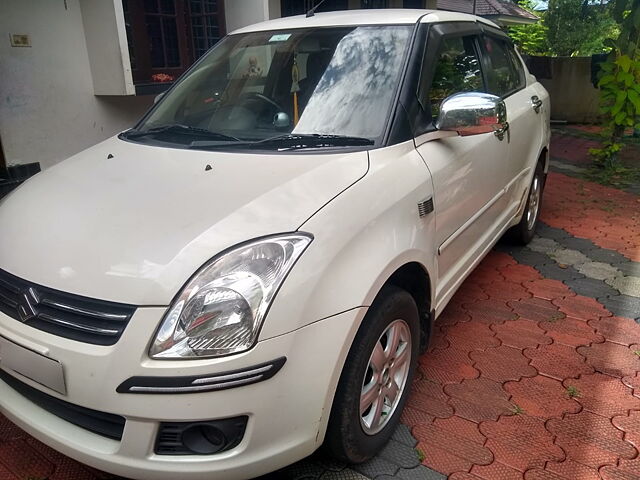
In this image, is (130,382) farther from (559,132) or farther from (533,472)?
(559,132)

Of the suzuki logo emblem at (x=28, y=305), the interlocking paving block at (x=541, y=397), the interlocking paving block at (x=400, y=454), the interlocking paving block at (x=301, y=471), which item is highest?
the suzuki logo emblem at (x=28, y=305)

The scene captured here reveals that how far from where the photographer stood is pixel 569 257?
166 inches

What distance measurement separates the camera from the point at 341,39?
2.67 metres

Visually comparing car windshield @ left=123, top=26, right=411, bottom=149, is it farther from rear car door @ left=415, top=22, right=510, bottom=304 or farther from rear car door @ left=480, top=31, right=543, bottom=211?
rear car door @ left=480, top=31, right=543, bottom=211

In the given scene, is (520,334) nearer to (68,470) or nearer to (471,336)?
(471,336)

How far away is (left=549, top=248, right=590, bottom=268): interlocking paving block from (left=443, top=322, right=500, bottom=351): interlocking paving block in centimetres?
136

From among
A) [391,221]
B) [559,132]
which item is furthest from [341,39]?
[559,132]

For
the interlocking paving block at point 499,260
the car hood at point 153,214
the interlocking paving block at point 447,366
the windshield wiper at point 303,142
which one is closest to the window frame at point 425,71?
the windshield wiper at point 303,142

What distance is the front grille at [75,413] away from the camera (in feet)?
5.30

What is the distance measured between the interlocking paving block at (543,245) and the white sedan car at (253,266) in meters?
1.96

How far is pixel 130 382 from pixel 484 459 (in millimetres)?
1427

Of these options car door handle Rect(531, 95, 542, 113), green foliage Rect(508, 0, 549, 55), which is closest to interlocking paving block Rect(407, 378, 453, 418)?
car door handle Rect(531, 95, 542, 113)

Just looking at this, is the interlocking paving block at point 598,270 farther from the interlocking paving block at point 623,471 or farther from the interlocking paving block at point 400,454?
the interlocking paving block at point 400,454

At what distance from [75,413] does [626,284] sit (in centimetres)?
356
